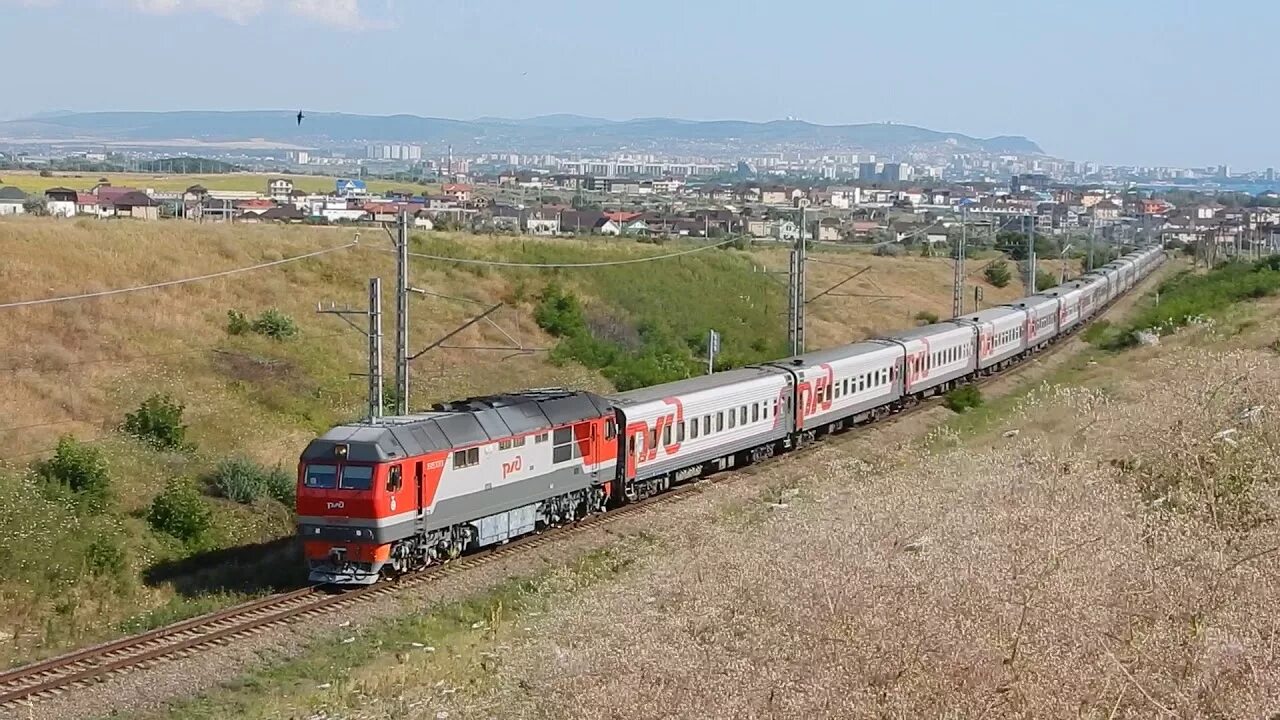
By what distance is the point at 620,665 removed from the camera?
12.5m

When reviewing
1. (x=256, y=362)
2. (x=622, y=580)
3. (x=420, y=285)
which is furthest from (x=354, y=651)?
(x=420, y=285)

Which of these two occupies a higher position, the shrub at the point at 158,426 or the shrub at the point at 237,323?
the shrub at the point at 237,323

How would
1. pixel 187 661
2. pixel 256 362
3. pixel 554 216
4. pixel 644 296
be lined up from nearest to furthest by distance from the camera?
pixel 187 661 → pixel 256 362 → pixel 644 296 → pixel 554 216

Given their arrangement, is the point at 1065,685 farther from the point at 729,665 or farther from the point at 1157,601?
the point at 729,665

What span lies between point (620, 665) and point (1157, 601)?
15.2ft

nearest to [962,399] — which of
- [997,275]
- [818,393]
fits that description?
[818,393]

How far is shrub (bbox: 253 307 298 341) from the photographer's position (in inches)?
1794

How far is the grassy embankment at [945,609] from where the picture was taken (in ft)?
35.5

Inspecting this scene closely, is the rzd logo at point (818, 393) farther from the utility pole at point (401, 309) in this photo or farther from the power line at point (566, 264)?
the power line at point (566, 264)

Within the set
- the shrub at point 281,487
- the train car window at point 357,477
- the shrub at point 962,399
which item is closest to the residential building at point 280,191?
the shrub at point 962,399

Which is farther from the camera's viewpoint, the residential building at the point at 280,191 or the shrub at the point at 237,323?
the residential building at the point at 280,191

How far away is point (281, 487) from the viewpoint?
30.7 metres

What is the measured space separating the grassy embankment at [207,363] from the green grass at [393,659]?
11.6 ft

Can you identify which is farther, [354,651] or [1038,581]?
[354,651]
